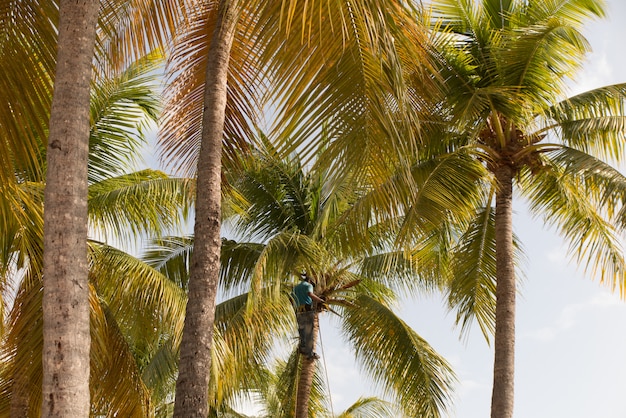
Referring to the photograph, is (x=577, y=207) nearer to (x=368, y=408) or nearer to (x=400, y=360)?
(x=400, y=360)

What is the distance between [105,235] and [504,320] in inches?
224

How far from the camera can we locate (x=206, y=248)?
728cm

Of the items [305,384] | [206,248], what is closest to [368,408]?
[305,384]

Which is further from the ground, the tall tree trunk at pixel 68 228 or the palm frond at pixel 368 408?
the palm frond at pixel 368 408

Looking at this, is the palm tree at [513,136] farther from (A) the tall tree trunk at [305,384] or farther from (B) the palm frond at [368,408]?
(B) the palm frond at [368,408]

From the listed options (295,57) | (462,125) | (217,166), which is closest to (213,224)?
(217,166)

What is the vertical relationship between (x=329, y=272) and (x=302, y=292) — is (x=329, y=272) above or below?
above

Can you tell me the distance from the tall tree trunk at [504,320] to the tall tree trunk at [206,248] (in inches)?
201

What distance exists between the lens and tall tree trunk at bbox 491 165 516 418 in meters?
11.1

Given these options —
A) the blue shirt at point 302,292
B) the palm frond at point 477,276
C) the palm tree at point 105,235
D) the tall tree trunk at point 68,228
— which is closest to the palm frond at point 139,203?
the palm tree at point 105,235

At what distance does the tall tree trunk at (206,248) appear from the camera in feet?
22.1

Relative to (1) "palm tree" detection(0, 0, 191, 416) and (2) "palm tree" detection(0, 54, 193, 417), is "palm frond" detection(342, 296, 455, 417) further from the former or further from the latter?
(1) "palm tree" detection(0, 0, 191, 416)

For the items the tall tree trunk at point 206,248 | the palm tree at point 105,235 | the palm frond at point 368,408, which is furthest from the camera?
the palm frond at point 368,408

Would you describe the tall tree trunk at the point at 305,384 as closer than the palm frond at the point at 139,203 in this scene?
No
